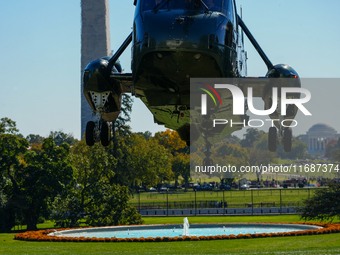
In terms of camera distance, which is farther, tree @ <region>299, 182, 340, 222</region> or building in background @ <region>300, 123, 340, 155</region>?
building in background @ <region>300, 123, 340, 155</region>

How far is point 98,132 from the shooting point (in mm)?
15445

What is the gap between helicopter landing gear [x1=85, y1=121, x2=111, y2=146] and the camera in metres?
15.1

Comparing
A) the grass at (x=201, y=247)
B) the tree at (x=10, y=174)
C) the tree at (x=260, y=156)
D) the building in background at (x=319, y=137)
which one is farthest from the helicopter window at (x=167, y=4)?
the building in background at (x=319, y=137)

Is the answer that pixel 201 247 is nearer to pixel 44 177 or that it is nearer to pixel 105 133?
pixel 105 133

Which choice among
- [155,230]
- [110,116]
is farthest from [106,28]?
[110,116]

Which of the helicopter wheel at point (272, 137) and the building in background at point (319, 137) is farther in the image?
the building in background at point (319, 137)

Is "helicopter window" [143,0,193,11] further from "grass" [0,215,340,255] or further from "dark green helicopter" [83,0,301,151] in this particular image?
"grass" [0,215,340,255]

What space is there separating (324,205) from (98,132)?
89.2 ft

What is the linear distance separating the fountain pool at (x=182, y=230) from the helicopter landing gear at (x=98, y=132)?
749 inches

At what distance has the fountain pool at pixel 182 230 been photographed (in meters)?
33.8

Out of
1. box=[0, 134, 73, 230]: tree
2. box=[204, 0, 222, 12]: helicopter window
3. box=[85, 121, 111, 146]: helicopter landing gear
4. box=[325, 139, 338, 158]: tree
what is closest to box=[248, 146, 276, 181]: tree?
box=[0, 134, 73, 230]: tree

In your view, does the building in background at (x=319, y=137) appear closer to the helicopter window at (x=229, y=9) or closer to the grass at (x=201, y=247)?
the grass at (x=201, y=247)

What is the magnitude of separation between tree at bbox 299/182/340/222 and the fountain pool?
4982 millimetres

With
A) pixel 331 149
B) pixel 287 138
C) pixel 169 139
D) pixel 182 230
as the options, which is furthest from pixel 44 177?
pixel 331 149
